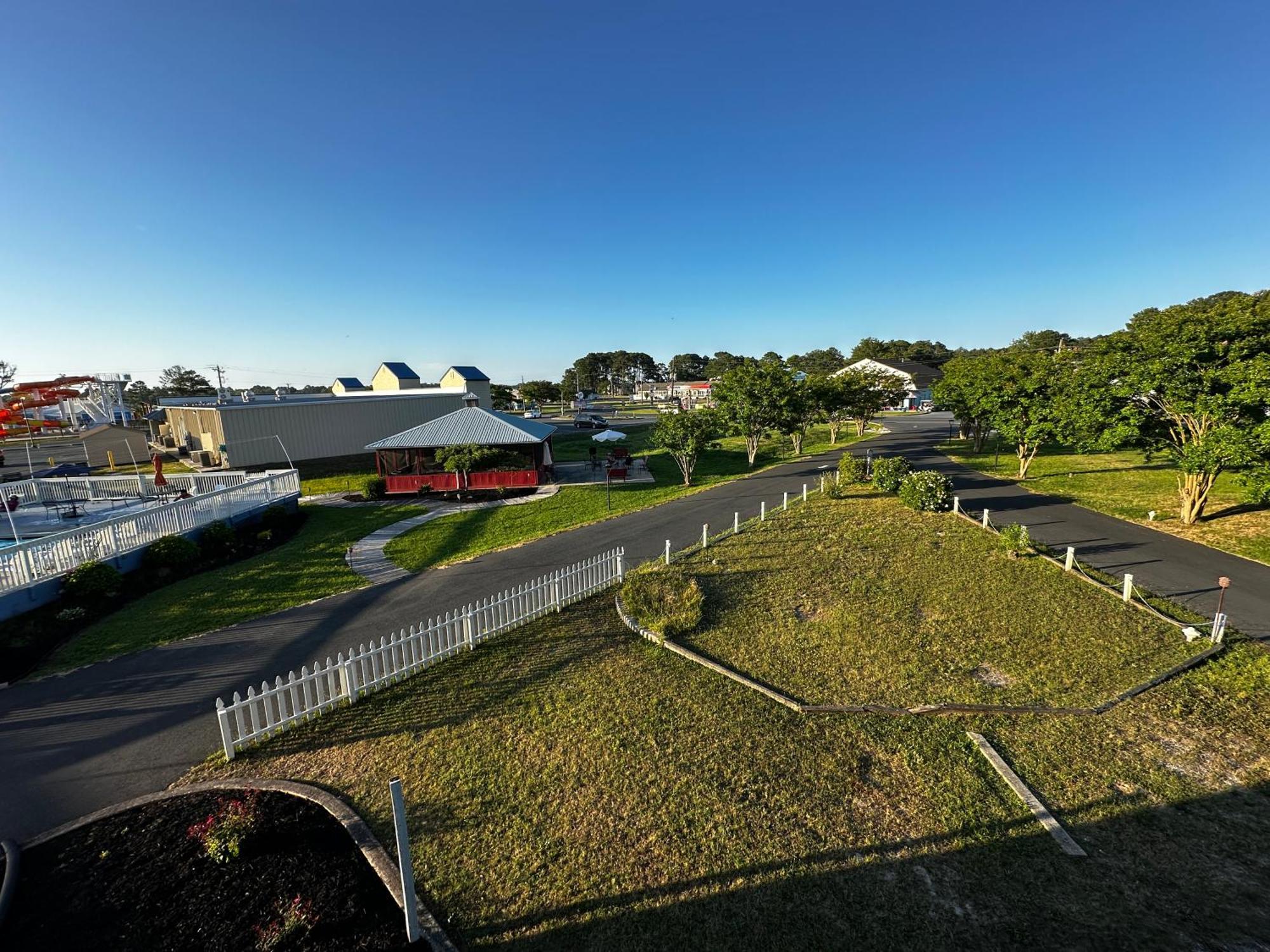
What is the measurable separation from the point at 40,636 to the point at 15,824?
630cm

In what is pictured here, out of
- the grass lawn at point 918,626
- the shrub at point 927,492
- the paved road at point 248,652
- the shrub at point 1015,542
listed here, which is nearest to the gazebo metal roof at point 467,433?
the paved road at point 248,652

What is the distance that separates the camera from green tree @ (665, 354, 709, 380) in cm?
17475

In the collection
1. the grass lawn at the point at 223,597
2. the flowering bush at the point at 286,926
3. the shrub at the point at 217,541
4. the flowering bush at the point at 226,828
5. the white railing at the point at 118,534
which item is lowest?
the flowering bush at the point at 286,926

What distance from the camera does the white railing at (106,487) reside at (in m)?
19.8

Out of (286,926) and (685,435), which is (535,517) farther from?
(286,926)

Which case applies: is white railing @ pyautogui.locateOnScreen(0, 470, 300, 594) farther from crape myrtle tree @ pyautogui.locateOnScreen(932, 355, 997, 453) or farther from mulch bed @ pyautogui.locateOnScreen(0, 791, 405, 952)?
crape myrtle tree @ pyautogui.locateOnScreen(932, 355, 997, 453)

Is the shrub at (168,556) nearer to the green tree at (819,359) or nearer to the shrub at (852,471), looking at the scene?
the shrub at (852,471)

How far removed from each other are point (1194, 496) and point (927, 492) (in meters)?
8.07

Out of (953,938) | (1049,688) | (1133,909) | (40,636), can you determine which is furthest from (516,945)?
(40,636)

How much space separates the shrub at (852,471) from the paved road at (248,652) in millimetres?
4914

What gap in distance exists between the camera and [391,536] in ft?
57.0

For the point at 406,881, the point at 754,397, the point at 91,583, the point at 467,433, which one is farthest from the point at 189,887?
the point at 754,397

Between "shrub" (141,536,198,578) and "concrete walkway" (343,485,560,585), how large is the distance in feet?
12.7

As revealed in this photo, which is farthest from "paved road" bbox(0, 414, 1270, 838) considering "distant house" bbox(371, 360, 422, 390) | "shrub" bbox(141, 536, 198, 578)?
"distant house" bbox(371, 360, 422, 390)
